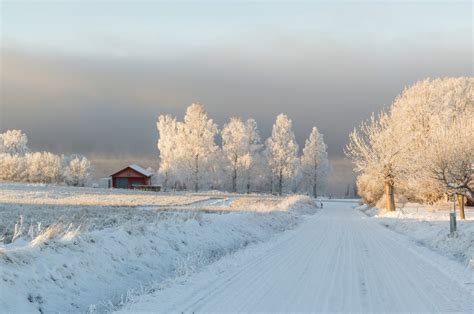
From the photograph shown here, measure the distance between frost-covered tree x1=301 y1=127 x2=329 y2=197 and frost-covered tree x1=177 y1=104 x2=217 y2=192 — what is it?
75.9 ft

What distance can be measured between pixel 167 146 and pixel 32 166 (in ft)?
105

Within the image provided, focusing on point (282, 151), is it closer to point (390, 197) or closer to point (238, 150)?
point (238, 150)

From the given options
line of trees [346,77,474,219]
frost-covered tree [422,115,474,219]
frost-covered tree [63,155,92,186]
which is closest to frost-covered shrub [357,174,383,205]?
line of trees [346,77,474,219]

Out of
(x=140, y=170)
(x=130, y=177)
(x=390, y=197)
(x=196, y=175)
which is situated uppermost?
(x=140, y=170)

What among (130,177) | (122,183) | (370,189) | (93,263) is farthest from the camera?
(122,183)

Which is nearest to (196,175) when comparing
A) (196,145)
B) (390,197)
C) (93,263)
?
(196,145)

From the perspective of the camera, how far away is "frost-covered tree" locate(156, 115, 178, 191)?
268ft

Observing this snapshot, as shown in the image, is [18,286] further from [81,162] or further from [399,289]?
[81,162]

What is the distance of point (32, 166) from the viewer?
96500 millimetres

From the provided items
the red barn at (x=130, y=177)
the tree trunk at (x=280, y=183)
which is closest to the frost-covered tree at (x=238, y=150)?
the tree trunk at (x=280, y=183)

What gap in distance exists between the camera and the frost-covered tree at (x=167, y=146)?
268 ft

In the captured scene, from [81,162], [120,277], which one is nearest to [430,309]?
[120,277]

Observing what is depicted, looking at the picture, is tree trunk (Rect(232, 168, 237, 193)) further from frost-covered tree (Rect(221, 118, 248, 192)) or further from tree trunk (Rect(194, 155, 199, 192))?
tree trunk (Rect(194, 155, 199, 192))

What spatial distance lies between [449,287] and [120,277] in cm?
731
